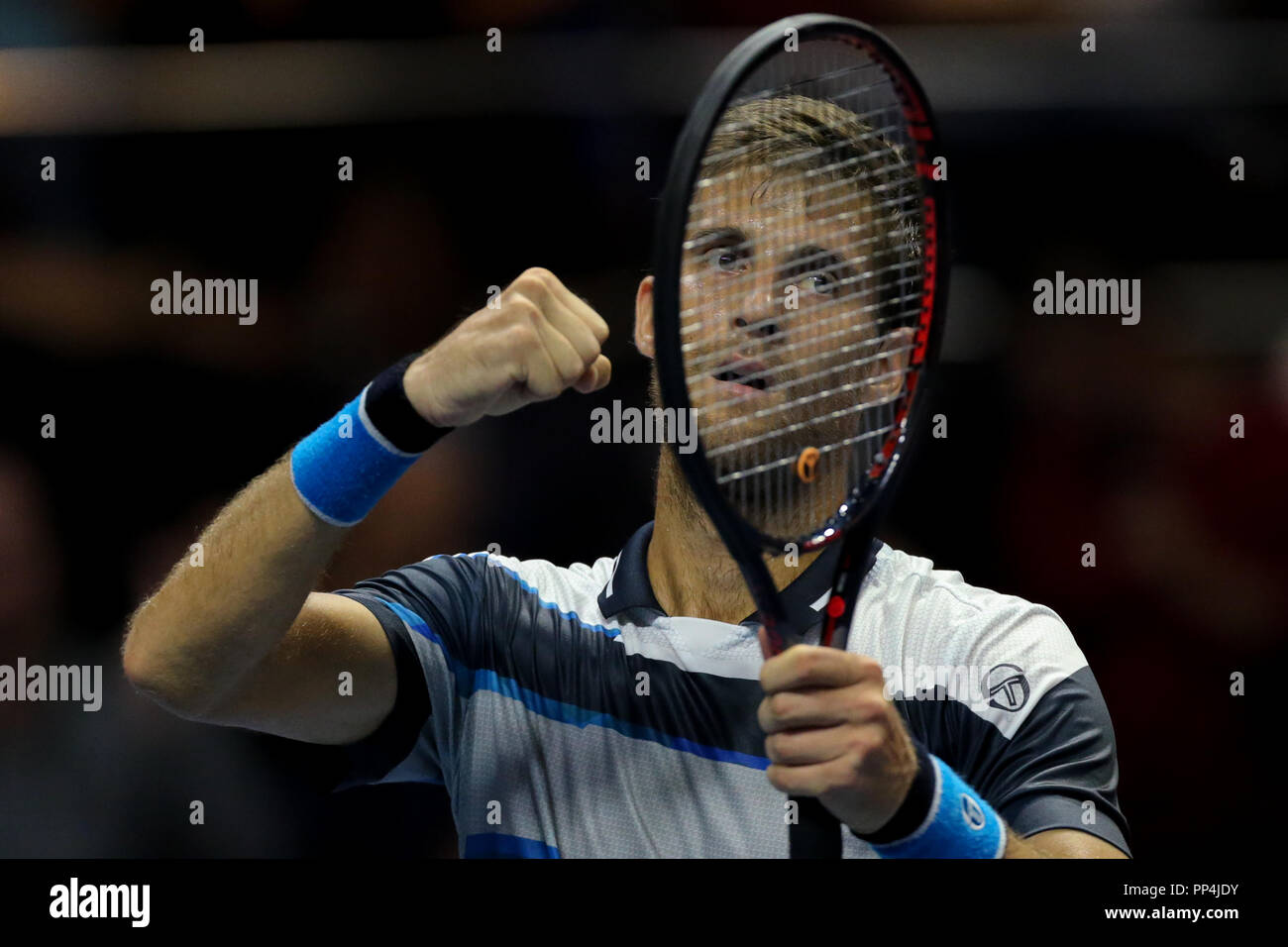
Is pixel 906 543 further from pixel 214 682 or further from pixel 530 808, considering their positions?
pixel 214 682

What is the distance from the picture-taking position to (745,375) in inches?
55.6

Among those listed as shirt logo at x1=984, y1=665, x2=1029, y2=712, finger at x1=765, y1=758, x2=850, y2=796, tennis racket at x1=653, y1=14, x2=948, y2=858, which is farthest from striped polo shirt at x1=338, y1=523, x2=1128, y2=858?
finger at x1=765, y1=758, x2=850, y2=796

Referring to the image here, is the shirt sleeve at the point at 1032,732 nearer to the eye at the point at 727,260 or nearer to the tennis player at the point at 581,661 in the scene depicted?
the tennis player at the point at 581,661

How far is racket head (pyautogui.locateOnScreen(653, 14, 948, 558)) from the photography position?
4.52 feet

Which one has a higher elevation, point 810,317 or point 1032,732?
point 810,317

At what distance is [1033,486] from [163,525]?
1.58 metres

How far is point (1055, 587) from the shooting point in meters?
2.46

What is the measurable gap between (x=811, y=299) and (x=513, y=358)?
0.34 meters

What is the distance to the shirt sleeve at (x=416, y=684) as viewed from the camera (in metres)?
1.56

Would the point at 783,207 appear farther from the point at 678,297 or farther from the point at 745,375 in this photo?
the point at 678,297

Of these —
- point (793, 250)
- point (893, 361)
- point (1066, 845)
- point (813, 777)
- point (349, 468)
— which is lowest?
point (1066, 845)

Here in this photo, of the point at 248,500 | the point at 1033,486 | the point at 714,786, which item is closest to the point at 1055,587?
the point at 1033,486

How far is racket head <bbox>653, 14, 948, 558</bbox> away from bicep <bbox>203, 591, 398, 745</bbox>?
440 mm

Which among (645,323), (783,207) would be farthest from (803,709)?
(645,323)
